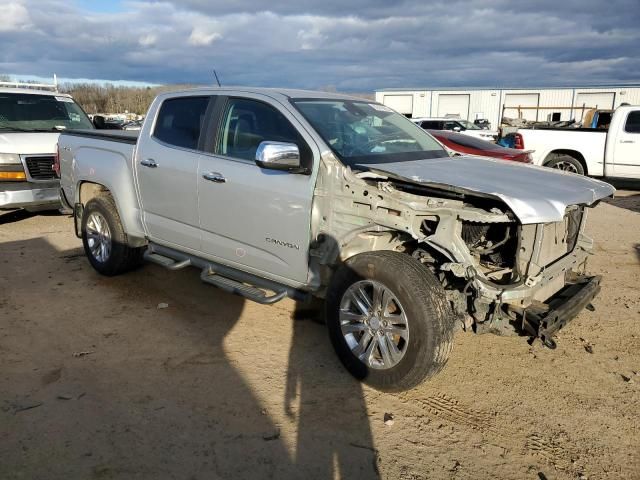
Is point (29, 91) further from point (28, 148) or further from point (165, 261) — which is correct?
point (165, 261)

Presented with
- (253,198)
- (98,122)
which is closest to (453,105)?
(98,122)

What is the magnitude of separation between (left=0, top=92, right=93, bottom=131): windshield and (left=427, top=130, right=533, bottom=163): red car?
661cm

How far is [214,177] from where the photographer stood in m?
4.28

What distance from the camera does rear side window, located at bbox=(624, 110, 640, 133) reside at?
11.7 meters

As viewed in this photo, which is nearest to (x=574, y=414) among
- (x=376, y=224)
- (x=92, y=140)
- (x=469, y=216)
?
(x=469, y=216)

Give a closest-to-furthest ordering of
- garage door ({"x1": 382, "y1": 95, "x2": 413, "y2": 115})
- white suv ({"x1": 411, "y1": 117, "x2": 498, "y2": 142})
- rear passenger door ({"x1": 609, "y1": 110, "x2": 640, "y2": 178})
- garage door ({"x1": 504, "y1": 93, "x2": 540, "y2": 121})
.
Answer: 1. rear passenger door ({"x1": 609, "y1": 110, "x2": 640, "y2": 178})
2. white suv ({"x1": 411, "y1": 117, "x2": 498, "y2": 142})
3. garage door ({"x1": 504, "y1": 93, "x2": 540, "y2": 121})
4. garage door ({"x1": 382, "y1": 95, "x2": 413, "y2": 115})

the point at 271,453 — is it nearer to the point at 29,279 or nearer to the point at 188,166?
the point at 188,166

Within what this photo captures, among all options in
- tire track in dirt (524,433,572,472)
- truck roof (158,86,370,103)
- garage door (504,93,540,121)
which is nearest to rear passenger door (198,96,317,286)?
truck roof (158,86,370,103)

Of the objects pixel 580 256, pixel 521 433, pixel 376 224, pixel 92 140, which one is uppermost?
pixel 92 140

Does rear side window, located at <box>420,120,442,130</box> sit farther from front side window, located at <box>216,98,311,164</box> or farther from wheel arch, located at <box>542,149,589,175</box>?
front side window, located at <box>216,98,311,164</box>

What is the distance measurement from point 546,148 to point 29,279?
35.6 ft

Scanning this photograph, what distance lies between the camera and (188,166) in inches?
178

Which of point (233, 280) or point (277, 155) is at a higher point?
point (277, 155)

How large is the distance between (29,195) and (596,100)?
4241 centimetres
